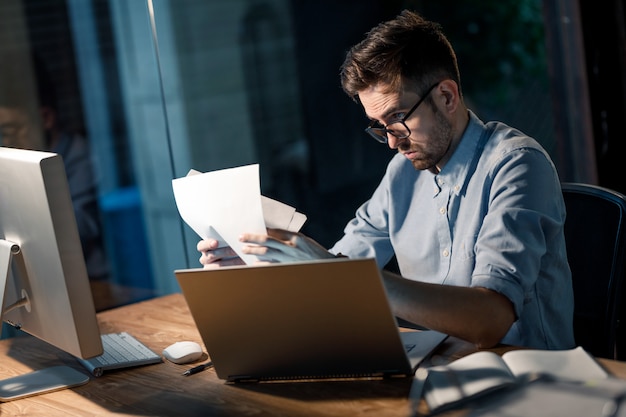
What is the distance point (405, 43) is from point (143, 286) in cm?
201

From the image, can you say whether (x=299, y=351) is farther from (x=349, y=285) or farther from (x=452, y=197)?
(x=452, y=197)

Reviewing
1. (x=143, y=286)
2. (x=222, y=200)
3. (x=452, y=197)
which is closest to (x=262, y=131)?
(x=143, y=286)

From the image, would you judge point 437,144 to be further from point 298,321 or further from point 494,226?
point 298,321

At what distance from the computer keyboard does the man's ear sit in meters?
0.81

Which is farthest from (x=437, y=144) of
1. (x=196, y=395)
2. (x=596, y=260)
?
(x=196, y=395)

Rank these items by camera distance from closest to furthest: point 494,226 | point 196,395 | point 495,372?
1. point 495,372
2. point 196,395
3. point 494,226

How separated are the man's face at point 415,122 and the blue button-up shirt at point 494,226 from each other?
0.04 m

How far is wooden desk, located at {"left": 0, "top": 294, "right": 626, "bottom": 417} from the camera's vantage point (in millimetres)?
1346

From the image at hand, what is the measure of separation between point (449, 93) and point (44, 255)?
0.90 m

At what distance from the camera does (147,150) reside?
3455mm

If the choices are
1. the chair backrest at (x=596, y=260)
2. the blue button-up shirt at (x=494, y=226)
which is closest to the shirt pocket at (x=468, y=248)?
the blue button-up shirt at (x=494, y=226)

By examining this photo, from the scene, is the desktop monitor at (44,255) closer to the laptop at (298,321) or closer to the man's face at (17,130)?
the laptop at (298,321)

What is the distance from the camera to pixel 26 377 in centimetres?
173

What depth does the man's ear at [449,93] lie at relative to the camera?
1799 mm
